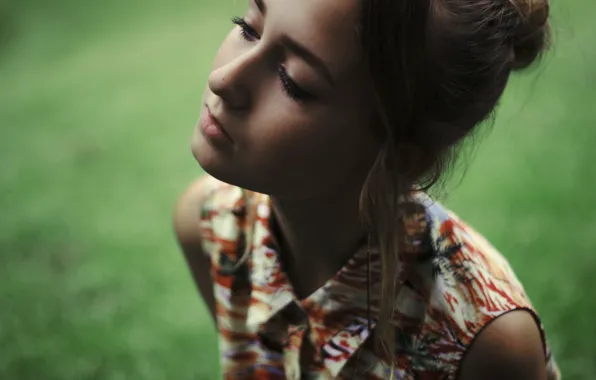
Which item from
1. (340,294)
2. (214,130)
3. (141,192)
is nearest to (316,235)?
(340,294)

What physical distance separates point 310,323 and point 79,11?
1.61m

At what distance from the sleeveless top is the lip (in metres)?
0.17

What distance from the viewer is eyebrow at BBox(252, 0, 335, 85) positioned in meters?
0.49

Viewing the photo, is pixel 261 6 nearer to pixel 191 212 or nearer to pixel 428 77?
pixel 428 77

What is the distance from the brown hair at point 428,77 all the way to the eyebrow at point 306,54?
0.03 meters

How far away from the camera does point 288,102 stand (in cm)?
51

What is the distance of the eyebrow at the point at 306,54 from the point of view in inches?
19.1

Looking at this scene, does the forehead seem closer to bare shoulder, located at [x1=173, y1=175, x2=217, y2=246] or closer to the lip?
the lip

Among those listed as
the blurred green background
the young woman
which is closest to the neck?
the young woman

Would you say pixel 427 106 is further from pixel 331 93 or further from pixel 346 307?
pixel 346 307

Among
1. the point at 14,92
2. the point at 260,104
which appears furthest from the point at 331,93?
the point at 14,92

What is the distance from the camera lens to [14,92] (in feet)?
5.58

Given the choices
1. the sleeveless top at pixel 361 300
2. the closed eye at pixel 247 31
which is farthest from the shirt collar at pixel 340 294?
the closed eye at pixel 247 31

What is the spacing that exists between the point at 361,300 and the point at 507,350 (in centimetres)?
14
